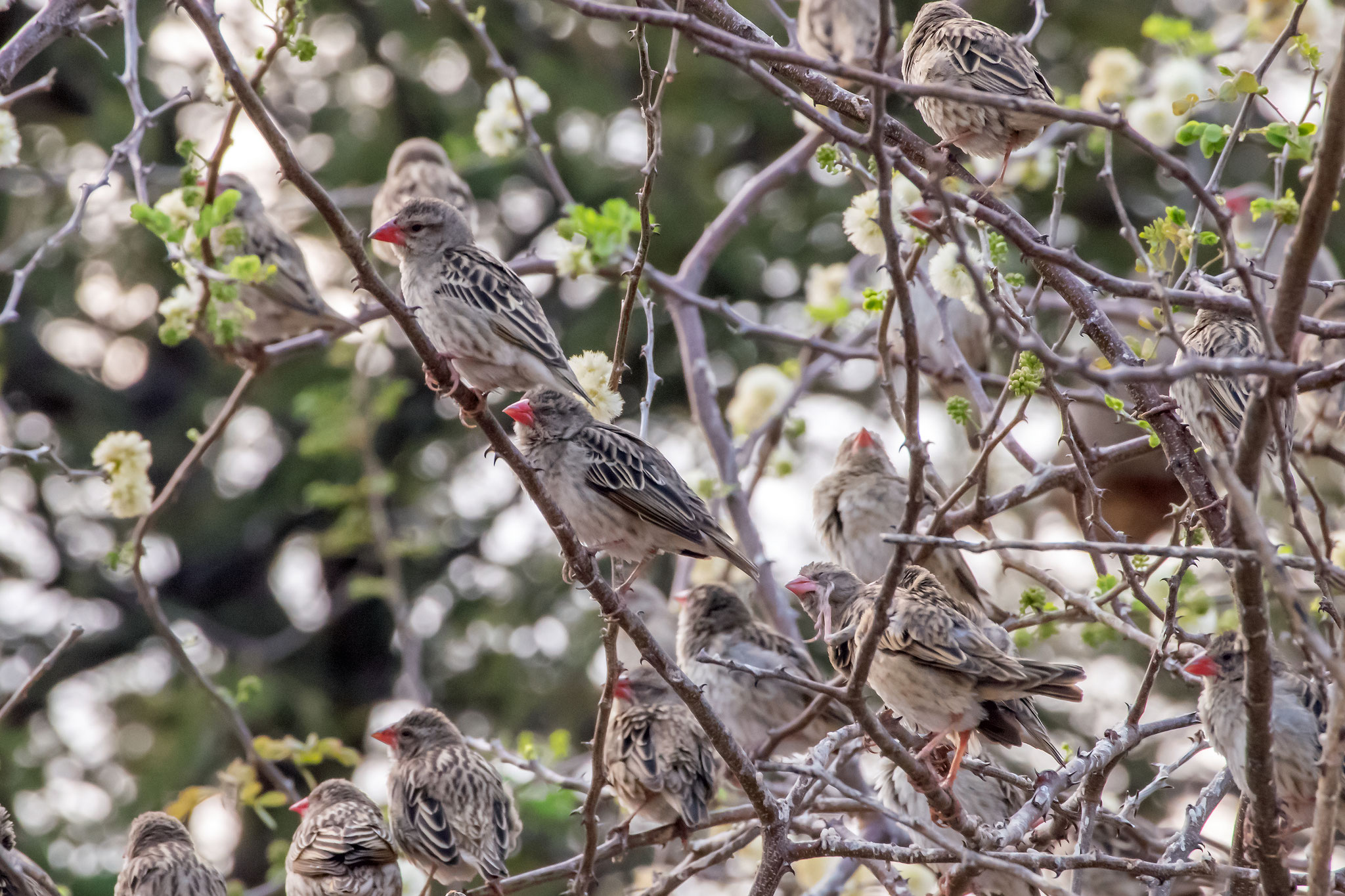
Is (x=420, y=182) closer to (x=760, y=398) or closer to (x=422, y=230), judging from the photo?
(x=760, y=398)

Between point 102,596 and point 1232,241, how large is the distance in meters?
11.7

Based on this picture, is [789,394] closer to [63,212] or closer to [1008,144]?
[1008,144]

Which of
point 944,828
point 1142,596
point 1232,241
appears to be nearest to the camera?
point 1232,241

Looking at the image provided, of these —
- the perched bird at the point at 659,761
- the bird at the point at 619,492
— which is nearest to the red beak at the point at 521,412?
the bird at the point at 619,492

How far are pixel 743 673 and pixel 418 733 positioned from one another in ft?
4.61

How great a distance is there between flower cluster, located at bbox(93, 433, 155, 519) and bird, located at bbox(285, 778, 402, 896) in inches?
55.8

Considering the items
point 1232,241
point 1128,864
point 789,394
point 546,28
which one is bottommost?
point 1128,864

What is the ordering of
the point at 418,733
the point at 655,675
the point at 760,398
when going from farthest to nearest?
the point at 760,398
the point at 655,675
the point at 418,733

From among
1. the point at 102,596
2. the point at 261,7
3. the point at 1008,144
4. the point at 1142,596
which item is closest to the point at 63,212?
the point at 102,596

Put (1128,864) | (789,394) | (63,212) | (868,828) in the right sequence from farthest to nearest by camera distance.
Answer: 1. (63,212)
2. (789,394)
3. (868,828)
4. (1128,864)

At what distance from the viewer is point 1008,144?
5.07 metres

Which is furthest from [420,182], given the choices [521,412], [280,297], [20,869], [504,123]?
→ [20,869]

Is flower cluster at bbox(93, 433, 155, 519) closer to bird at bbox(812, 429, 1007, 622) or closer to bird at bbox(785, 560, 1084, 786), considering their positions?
bird at bbox(785, 560, 1084, 786)

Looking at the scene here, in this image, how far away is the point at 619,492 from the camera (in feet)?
16.4
